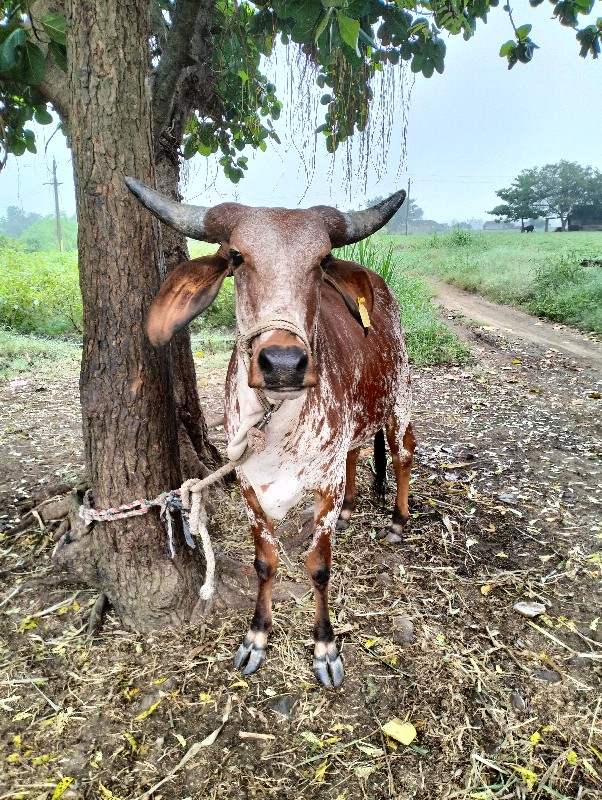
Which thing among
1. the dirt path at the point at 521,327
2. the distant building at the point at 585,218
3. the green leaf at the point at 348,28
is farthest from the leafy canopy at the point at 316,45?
the distant building at the point at 585,218

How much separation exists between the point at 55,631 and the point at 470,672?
2047mm

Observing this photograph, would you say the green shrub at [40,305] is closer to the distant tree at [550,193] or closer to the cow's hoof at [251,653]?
the cow's hoof at [251,653]

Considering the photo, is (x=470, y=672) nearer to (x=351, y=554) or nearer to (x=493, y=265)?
(x=351, y=554)

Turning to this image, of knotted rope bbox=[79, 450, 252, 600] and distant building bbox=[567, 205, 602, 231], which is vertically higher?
distant building bbox=[567, 205, 602, 231]

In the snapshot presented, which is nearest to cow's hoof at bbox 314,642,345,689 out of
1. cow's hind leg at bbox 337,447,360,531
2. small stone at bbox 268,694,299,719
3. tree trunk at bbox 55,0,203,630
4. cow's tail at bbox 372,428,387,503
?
small stone at bbox 268,694,299,719

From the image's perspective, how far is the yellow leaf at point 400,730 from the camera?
2.26 metres

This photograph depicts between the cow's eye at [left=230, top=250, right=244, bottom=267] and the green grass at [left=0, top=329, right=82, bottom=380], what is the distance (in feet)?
20.2

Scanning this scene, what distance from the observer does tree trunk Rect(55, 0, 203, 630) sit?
93.9 inches

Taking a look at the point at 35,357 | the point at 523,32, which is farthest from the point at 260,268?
the point at 35,357

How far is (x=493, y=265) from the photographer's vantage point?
1875cm

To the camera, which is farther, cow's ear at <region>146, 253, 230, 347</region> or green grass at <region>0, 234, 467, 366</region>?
green grass at <region>0, 234, 467, 366</region>

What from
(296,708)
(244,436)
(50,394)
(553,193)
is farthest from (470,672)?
(553,193)

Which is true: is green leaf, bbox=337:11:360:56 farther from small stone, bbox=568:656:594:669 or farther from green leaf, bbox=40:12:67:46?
small stone, bbox=568:656:594:669

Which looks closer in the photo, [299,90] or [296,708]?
[296,708]
